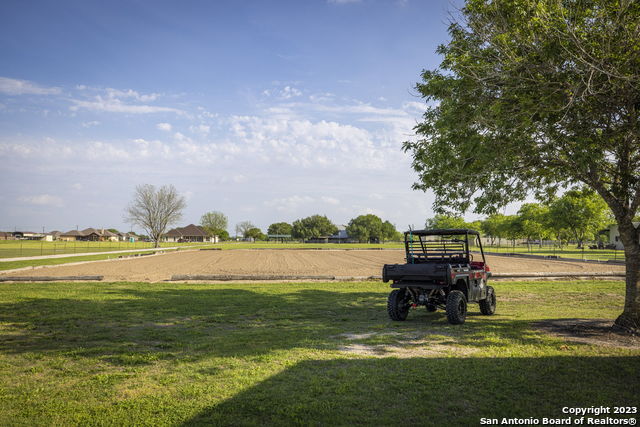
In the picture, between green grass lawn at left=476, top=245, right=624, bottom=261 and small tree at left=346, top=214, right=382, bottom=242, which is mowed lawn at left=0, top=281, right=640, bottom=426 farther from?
small tree at left=346, top=214, right=382, bottom=242

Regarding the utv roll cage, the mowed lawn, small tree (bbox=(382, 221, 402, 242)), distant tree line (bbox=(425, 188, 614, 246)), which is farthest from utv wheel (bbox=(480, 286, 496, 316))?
small tree (bbox=(382, 221, 402, 242))

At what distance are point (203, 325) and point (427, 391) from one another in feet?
22.1

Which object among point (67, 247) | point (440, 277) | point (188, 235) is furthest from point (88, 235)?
point (440, 277)

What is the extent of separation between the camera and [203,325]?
10.7m

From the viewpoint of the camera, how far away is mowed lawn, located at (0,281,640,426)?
5113mm

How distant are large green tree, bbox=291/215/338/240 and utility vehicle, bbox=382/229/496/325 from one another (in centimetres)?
16236

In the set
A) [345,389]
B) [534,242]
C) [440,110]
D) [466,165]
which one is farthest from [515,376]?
[534,242]

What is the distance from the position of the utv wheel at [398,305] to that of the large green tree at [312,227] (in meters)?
163

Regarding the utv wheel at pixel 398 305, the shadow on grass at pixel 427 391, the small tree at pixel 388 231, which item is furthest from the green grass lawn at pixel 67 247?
the small tree at pixel 388 231

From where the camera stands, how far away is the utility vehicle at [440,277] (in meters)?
10.5

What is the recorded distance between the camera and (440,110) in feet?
37.2

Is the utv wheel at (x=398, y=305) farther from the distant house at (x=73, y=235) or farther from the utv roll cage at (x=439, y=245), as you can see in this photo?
the distant house at (x=73, y=235)

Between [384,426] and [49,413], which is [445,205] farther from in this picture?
[49,413]

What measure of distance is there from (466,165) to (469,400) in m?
6.72
